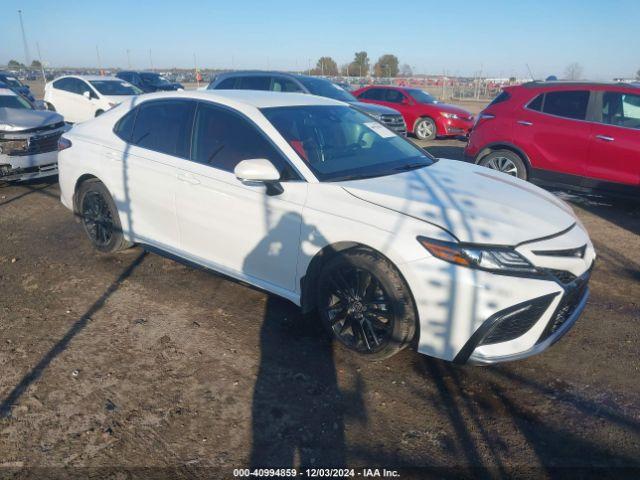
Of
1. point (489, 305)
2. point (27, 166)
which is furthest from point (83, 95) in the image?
point (489, 305)

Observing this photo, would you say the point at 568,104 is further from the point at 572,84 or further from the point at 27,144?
the point at 27,144

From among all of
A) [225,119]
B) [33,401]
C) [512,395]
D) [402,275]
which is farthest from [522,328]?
[33,401]

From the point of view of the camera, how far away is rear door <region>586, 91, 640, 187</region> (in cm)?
623

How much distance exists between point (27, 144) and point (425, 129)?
10.2 m

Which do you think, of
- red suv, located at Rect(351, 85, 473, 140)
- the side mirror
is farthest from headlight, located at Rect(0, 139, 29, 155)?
red suv, located at Rect(351, 85, 473, 140)

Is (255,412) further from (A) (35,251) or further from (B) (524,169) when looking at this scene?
(B) (524,169)

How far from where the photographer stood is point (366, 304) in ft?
10.4

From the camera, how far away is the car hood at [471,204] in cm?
290

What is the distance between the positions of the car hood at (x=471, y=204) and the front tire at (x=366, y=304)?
1.31ft

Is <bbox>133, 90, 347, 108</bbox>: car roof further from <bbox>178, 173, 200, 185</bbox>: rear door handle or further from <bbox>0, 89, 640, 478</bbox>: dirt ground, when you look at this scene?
<bbox>0, 89, 640, 478</bbox>: dirt ground

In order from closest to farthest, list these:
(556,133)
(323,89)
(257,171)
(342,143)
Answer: (257,171), (342,143), (556,133), (323,89)

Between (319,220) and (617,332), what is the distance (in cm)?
243

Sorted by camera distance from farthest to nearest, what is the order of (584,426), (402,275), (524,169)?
(524,169), (402,275), (584,426)

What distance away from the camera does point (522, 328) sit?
9.32 ft
